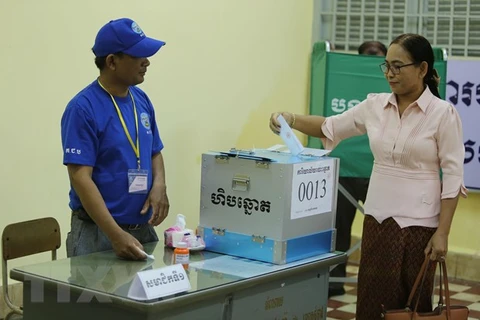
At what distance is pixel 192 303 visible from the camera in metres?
2.77

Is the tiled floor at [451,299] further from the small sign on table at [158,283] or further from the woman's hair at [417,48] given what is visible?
the small sign on table at [158,283]

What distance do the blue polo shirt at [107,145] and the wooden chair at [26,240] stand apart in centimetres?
53

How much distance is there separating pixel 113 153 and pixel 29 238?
0.81 metres

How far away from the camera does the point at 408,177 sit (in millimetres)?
3271

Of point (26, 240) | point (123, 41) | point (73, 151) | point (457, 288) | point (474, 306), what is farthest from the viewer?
point (457, 288)

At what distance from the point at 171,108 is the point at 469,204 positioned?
7.58 feet

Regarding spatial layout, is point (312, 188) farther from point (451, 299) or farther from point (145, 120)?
point (451, 299)

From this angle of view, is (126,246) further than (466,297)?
No

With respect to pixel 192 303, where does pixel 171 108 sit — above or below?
above

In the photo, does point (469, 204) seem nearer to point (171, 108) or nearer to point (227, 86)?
point (227, 86)

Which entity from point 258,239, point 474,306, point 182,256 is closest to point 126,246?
point 182,256

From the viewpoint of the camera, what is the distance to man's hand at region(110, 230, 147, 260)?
3006 millimetres

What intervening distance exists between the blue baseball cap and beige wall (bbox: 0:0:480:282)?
1269 millimetres

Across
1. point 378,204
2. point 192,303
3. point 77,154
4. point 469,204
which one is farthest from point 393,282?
point 469,204
